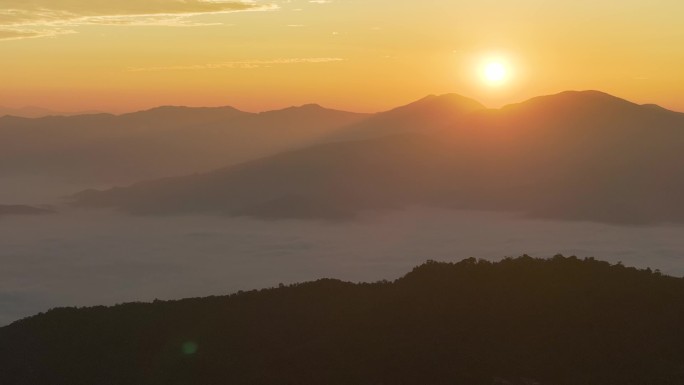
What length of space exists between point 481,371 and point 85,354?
72.7 ft

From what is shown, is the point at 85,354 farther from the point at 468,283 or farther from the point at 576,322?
the point at 576,322

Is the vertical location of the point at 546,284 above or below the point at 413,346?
above

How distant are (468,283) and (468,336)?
6908mm

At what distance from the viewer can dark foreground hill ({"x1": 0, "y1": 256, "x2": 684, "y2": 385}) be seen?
31.9 metres

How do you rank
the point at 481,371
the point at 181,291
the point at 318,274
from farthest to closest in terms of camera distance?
the point at 318,274, the point at 181,291, the point at 481,371

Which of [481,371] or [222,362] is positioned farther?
[222,362]

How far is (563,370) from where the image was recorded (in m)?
31.3

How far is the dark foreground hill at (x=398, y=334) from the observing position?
105 feet

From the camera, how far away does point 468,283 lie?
41.3 m

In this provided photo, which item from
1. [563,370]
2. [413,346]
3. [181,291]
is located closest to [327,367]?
[413,346]

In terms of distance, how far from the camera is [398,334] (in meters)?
35.4

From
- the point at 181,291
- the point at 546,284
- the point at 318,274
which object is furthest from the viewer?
the point at 318,274

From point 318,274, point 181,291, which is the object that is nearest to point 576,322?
point 181,291

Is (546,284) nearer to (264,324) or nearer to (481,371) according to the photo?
(481,371)
